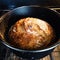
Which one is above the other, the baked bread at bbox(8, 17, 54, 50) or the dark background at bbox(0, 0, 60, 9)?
the dark background at bbox(0, 0, 60, 9)

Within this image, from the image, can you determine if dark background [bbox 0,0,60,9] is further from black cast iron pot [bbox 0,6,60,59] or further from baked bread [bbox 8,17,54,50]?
baked bread [bbox 8,17,54,50]

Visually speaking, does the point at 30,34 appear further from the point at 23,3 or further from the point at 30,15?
the point at 23,3

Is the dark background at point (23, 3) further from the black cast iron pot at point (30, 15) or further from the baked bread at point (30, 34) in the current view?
the baked bread at point (30, 34)

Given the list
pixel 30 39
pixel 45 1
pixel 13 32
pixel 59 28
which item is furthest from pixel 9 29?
pixel 45 1

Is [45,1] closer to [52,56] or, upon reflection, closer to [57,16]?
[57,16]

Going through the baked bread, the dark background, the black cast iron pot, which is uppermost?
the dark background

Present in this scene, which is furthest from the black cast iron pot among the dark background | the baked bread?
the dark background

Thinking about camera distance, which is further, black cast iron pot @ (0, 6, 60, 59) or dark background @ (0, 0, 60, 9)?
dark background @ (0, 0, 60, 9)

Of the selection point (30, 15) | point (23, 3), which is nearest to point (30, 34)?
point (30, 15)
